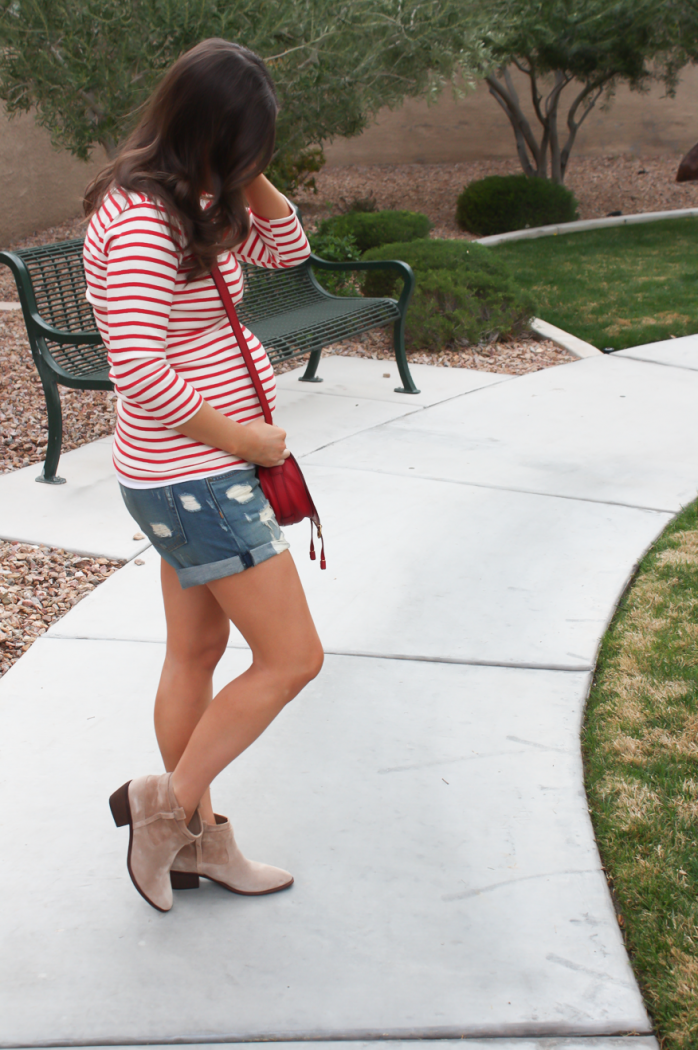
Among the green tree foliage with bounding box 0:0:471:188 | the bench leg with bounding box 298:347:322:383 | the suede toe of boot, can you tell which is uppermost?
the green tree foliage with bounding box 0:0:471:188

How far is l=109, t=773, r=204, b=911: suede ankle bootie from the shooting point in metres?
2.07

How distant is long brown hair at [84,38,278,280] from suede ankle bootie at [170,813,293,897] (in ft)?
4.14

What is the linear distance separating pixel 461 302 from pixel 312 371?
160 cm

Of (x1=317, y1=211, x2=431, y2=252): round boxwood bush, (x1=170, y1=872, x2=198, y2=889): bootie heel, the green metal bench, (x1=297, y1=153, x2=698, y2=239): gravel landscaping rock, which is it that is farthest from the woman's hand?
(x1=297, y1=153, x2=698, y2=239): gravel landscaping rock

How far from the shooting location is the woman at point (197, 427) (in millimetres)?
1702

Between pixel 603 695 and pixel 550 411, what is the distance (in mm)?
3163

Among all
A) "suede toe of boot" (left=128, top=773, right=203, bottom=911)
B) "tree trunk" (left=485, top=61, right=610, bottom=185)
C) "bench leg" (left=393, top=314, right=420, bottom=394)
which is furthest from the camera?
"tree trunk" (left=485, top=61, right=610, bottom=185)

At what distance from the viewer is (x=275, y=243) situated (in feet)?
7.18

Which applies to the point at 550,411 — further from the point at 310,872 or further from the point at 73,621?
the point at 310,872

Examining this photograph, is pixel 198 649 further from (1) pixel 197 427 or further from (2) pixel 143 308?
(2) pixel 143 308

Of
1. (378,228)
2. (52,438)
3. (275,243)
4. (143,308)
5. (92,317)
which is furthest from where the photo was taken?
(378,228)

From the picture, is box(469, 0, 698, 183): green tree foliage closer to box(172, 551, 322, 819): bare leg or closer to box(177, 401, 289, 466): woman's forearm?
box(177, 401, 289, 466): woman's forearm

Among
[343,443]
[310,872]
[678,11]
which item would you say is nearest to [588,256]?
[678,11]

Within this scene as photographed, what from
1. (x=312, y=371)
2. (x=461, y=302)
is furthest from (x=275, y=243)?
(x=461, y=302)
